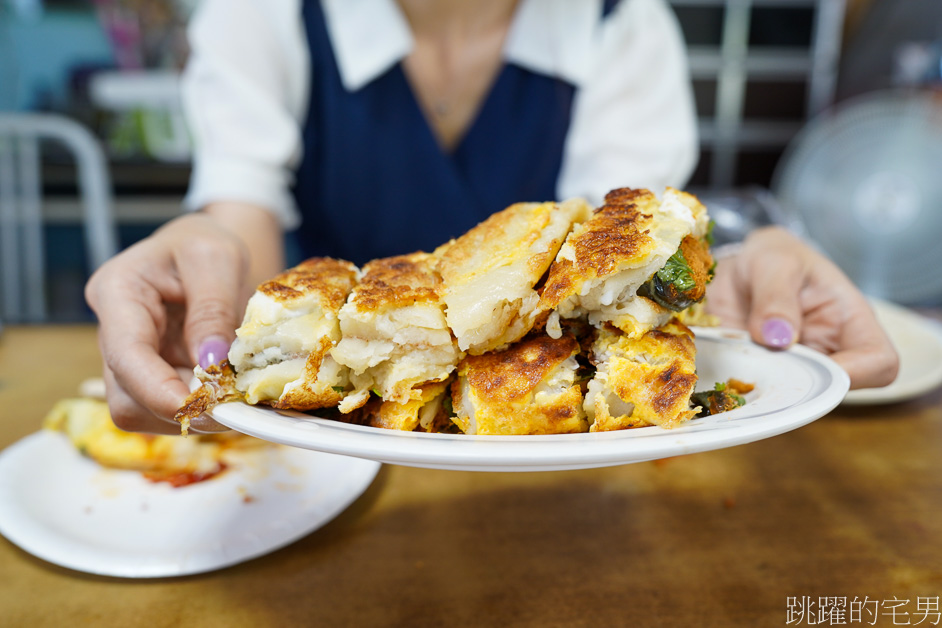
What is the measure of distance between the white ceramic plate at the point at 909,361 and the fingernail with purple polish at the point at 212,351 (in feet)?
3.19

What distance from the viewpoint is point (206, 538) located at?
872 mm

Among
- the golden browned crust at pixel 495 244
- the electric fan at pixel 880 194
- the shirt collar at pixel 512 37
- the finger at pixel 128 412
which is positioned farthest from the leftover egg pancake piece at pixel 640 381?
the electric fan at pixel 880 194

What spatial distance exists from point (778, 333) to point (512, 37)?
49.9 inches

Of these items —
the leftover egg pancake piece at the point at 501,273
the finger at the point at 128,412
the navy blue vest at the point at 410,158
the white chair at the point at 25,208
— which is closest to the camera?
the leftover egg pancake piece at the point at 501,273

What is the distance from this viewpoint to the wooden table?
0.75 meters

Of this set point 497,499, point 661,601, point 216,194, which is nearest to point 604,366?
point 661,601

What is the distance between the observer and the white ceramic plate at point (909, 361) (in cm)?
117

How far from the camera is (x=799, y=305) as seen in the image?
0.97 metres

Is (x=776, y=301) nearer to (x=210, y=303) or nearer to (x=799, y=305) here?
(x=799, y=305)

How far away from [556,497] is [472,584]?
0.25m

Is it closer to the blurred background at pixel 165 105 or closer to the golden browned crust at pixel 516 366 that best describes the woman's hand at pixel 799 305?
the golden browned crust at pixel 516 366

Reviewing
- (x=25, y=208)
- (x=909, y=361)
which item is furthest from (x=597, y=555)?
(x=25, y=208)

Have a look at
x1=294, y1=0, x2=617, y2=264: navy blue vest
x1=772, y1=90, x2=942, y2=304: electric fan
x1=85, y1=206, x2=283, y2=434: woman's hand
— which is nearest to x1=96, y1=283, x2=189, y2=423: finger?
x1=85, y1=206, x2=283, y2=434: woman's hand

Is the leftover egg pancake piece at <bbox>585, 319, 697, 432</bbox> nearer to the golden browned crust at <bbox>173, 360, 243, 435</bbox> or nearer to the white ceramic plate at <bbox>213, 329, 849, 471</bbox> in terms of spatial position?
the white ceramic plate at <bbox>213, 329, 849, 471</bbox>
